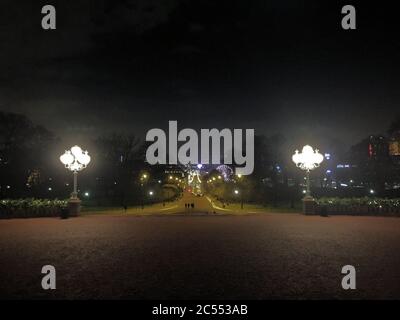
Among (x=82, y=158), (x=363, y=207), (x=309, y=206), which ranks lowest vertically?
(x=363, y=207)

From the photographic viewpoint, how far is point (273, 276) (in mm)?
8664

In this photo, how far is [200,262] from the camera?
1012 centimetres

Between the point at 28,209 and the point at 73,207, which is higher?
the point at 73,207

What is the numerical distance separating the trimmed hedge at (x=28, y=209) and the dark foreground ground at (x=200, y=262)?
23.8 ft

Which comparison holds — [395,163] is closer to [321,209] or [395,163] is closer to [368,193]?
[368,193]

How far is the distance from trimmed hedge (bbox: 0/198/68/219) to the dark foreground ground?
724 centimetres

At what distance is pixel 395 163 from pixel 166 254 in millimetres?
60585

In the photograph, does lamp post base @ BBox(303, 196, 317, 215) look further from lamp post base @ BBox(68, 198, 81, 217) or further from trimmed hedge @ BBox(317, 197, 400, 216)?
lamp post base @ BBox(68, 198, 81, 217)

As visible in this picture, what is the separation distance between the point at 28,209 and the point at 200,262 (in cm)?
1788

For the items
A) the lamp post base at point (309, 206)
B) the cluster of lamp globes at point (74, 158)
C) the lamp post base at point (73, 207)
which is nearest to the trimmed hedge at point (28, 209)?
the lamp post base at point (73, 207)

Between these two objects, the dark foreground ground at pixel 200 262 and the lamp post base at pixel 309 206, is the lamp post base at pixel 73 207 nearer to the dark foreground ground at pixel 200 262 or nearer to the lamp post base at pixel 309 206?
the dark foreground ground at pixel 200 262

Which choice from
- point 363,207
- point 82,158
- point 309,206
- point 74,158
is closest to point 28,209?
point 74,158

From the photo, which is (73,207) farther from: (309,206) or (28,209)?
(309,206)

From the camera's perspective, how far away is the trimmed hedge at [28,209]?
925 inches
